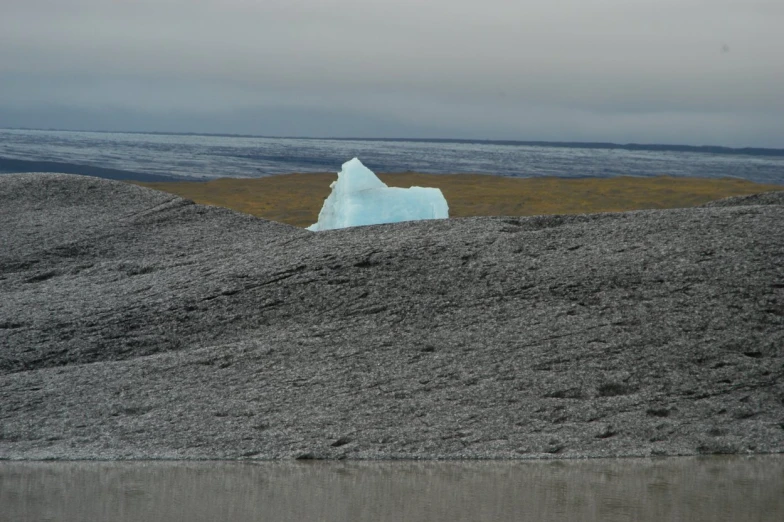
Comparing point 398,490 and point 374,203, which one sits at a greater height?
point 374,203

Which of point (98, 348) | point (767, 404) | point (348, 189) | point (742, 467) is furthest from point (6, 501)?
point (348, 189)

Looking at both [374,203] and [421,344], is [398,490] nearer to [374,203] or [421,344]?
[421,344]

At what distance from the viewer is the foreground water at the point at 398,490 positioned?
6.66 meters

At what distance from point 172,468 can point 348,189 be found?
40.8 ft

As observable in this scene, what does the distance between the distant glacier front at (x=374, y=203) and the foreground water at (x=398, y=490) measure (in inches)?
447

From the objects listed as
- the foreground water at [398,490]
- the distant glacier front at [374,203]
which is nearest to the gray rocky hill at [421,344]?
the foreground water at [398,490]

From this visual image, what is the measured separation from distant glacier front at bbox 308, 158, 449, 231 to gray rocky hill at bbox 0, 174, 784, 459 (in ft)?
14.5

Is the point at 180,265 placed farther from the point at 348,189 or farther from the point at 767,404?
the point at 767,404

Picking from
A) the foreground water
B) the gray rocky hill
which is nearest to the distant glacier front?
the gray rocky hill

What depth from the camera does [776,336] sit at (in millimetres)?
10461

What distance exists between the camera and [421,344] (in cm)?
1076

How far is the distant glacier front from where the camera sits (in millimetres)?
19406

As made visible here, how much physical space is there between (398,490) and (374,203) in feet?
41.5

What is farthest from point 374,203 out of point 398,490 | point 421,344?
point 398,490
